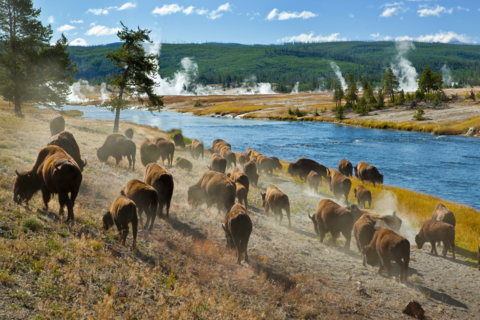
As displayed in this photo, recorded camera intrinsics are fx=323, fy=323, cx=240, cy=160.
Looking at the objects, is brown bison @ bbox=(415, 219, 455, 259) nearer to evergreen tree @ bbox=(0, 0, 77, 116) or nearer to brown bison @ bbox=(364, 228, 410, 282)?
brown bison @ bbox=(364, 228, 410, 282)

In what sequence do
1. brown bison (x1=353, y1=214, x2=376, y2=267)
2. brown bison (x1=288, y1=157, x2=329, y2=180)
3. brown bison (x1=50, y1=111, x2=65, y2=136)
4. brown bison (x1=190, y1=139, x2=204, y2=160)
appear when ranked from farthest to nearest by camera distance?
brown bison (x1=190, y1=139, x2=204, y2=160) < brown bison (x1=288, y1=157, x2=329, y2=180) < brown bison (x1=50, y1=111, x2=65, y2=136) < brown bison (x1=353, y1=214, x2=376, y2=267)

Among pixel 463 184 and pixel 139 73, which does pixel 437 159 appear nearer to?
pixel 463 184

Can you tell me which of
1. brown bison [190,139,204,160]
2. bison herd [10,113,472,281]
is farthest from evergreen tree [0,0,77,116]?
bison herd [10,113,472,281]

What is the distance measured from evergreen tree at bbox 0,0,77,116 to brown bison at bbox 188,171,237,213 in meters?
25.1

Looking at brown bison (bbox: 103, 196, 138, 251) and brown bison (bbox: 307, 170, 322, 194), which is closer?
brown bison (bbox: 103, 196, 138, 251)

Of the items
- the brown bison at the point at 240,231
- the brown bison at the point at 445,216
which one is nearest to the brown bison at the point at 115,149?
the brown bison at the point at 240,231

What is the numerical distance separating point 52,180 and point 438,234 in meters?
12.0

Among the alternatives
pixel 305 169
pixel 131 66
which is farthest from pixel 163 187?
pixel 131 66

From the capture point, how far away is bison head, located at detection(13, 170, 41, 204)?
812 centimetres

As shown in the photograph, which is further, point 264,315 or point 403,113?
point 403,113

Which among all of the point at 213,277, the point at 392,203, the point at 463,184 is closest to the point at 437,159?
the point at 463,184

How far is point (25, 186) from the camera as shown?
27.3 ft

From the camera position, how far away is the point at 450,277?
9.62 m

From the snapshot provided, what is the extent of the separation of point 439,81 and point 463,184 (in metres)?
77.5
